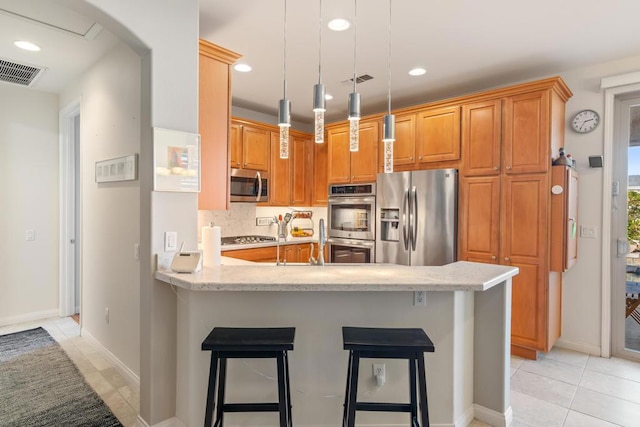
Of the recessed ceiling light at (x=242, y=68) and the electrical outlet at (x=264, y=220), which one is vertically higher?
the recessed ceiling light at (x=242, y=68)

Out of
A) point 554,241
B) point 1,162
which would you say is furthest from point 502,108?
point 1,162

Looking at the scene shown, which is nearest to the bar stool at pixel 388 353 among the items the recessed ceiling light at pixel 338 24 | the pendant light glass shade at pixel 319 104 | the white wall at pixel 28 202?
the pendant light glass shade at pixel 319 104

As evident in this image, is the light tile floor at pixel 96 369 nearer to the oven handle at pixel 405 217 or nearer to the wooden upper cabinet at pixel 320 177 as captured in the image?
the oven handle at pixel 405 217

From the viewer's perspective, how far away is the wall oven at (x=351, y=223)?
429 cm

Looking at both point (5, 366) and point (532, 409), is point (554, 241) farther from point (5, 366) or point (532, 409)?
point (5, 366)

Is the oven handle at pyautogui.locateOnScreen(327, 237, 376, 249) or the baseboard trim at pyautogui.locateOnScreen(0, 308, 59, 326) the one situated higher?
the oven handle at pyautogui.locateOnScreen(327, 237, 376, 249)

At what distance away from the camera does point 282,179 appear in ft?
16.7

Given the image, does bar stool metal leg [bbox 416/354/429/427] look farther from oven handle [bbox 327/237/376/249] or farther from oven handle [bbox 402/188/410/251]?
oven handle [bbox 327/237/376/249]

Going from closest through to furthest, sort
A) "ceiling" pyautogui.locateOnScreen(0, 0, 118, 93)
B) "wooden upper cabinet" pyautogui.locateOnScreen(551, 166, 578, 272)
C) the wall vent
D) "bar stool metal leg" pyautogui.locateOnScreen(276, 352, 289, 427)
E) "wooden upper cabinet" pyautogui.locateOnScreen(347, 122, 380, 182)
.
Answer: "bar stool metal leg" pyautogui.locateOnScreen(276, 352, 289, 427), "ceiling" pyautogui.locateOnScreen(0, 0, 118, 93), "wooden upper cabinet" pyautogui.locateOnScreen(551, 166, 578, 272), the wall vent, "wooden upper cabinet" pyautogui.locateOnScreen(347, 122, 380, 182)

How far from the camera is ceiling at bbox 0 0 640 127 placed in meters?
2.44

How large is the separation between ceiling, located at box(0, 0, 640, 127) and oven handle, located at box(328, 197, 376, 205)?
4.33 feet

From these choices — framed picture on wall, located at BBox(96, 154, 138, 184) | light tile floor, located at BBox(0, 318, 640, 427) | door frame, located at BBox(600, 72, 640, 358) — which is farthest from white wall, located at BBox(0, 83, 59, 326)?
door frame, located at BBox(600, 72, 640, 358)

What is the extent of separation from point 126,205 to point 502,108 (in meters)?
3.50

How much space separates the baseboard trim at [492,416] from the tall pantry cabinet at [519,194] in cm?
129
